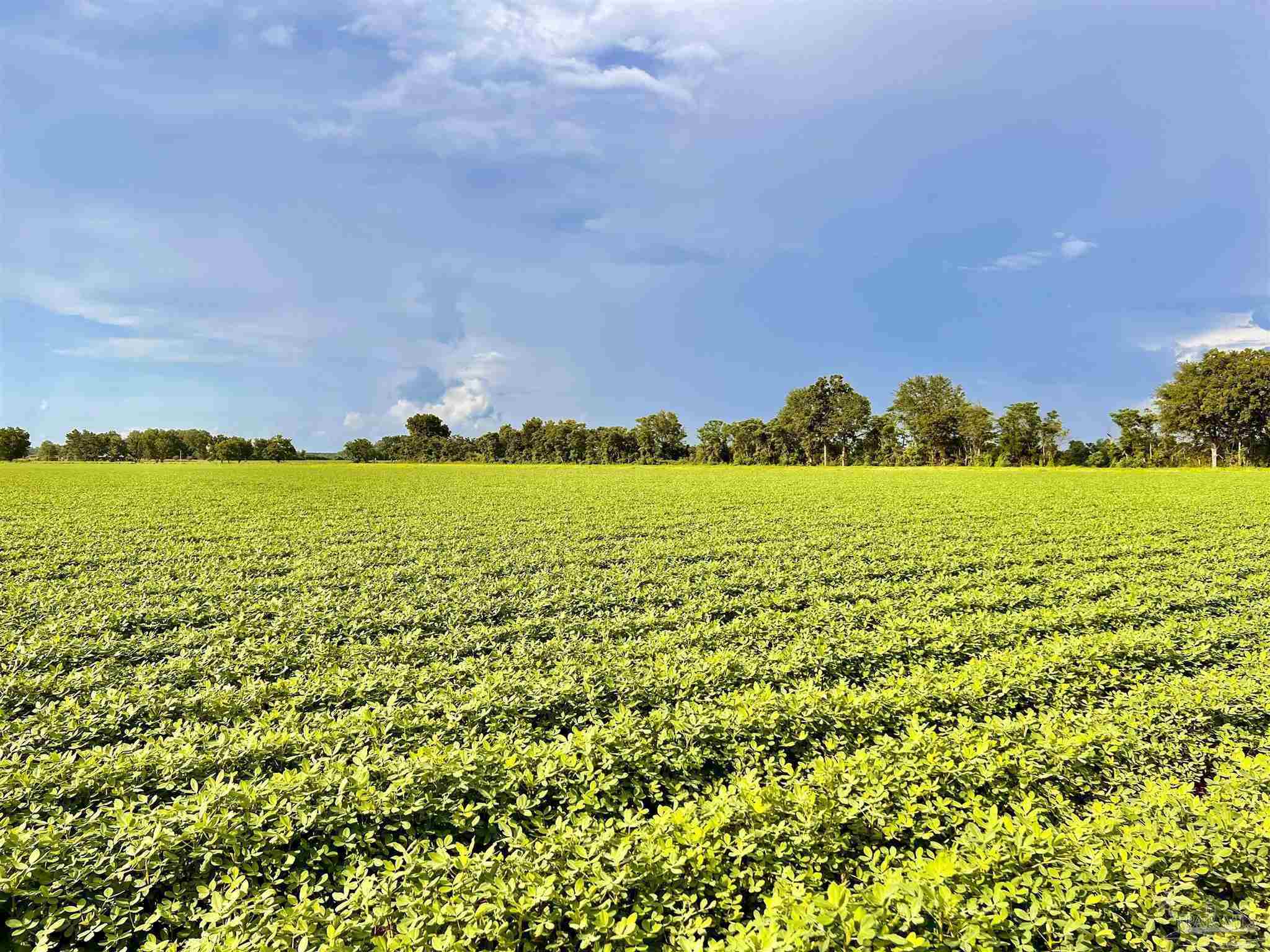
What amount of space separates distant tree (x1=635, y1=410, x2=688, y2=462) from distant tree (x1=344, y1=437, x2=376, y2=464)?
3520 inches

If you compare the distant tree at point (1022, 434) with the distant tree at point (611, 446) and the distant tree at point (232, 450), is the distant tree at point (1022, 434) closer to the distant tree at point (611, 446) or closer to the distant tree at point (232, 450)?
the distant tree at point (611, 446)

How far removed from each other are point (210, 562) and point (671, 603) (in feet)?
41.2

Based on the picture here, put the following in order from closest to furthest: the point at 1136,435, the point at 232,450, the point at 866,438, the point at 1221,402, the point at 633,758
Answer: the point at 633,758 < the point at 1221,402 < the point at 1136,435 < the point at 866,438 < the point at 232,450

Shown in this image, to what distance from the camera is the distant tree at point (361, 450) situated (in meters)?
175

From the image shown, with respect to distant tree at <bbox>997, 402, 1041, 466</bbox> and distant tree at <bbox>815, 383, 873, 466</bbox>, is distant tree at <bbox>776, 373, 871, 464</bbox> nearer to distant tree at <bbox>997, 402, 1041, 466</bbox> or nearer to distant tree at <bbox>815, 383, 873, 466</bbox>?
distant tree at <bbox>815, 383, 873, 466</bbox>

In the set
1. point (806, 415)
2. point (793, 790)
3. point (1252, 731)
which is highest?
point (806, 415)

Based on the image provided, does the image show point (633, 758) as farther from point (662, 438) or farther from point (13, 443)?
point (13, 443)

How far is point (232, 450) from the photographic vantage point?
16200 cm

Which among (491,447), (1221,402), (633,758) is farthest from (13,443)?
(1221,402)

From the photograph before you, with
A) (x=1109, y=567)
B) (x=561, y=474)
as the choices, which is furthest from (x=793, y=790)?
(x=561, y=474)

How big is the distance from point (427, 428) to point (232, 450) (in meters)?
53.3

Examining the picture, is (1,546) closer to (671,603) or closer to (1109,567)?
(671,603)

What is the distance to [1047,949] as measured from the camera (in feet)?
11.4

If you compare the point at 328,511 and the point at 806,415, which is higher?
the point at 806,415
